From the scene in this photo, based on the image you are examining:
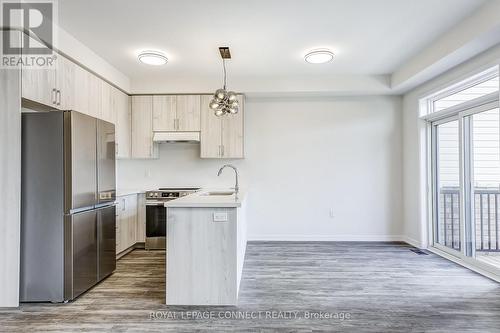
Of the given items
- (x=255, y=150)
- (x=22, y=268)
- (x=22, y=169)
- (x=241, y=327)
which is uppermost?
Result: (x=255, y=150)

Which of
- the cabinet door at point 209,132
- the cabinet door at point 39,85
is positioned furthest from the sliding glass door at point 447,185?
the cabinet door at point 39,85

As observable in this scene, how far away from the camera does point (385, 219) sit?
5.02 m

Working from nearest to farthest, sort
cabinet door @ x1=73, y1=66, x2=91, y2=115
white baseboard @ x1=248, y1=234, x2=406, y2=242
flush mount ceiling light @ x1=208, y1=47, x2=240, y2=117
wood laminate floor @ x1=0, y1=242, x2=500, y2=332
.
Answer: wood laminate floor @ x1=0, y1=242, x2=500, y2=332 < flush mount ceiling light @ x1=208, y1=47, x2=240, y2=117 < cabinet door @ x1=73, y1=66, x2=91, y2=115 < white baseboard @ x1=248, y1=234, x2=406, y2=242

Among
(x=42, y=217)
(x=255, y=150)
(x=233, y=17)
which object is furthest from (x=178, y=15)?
(x=255, y=150)

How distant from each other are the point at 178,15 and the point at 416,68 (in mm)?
3202

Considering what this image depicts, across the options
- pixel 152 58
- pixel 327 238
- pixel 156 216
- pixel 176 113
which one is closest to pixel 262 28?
pixel 152 58

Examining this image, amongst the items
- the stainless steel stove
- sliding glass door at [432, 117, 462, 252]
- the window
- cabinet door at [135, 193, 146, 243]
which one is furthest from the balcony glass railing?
cabinet door at [135, 193, 146, 243]

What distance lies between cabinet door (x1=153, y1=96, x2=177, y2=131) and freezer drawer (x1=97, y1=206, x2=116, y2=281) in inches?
73.6

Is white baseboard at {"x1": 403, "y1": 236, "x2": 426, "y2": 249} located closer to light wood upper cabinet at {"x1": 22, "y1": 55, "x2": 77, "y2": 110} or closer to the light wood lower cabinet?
the light wood lower cabinet

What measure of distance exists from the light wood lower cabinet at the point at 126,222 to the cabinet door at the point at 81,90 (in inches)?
53.1

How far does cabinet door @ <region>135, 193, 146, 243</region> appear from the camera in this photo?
15.5 ft

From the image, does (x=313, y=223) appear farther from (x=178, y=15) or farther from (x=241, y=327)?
(x=178, y=15)

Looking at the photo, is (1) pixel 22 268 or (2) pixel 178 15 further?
(2) pixel 178 15

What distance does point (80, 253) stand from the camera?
2.77 metres
